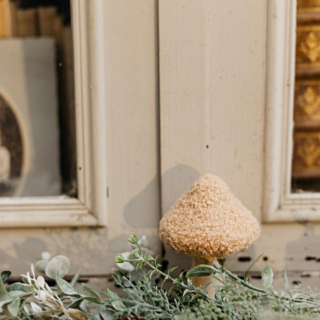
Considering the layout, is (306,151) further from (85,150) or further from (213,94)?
(85,150)

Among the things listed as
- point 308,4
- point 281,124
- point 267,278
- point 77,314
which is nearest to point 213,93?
point 281,124

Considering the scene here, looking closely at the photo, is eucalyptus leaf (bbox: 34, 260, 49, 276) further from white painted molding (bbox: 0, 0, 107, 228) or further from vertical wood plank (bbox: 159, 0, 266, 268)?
vertical wood plank (bbox: 159, 0, 266, 268)

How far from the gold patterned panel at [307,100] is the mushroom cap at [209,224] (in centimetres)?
27

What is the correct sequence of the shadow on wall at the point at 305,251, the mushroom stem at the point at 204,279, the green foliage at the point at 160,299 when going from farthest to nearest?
the shadow on wall at the point at 305,251, the mushroom stem at the point at 204,279, the green foliage at the point at 160,299

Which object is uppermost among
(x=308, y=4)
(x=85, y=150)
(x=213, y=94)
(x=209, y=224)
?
(x=308, y=4)

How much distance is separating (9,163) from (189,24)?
0.49m

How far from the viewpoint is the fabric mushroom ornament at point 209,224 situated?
0.63 metres

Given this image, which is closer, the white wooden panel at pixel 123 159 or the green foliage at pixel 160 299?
the green foliage at pixel 160 299

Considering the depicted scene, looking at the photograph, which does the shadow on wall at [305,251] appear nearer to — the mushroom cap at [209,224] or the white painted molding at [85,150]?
the mushroom cap at [209,224]

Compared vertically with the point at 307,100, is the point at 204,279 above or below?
below

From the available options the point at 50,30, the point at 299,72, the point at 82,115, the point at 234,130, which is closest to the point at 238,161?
the point at 234,130

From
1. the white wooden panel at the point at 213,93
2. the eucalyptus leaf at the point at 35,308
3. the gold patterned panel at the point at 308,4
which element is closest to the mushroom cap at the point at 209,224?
the white wooden panel at the point at 213,93

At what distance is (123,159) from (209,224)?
0.25 metres

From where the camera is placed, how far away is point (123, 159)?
2.61 ft
